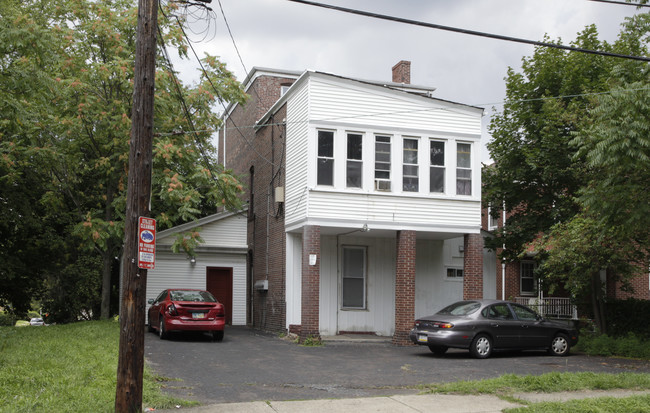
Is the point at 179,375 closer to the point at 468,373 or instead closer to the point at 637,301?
the point at 468,373

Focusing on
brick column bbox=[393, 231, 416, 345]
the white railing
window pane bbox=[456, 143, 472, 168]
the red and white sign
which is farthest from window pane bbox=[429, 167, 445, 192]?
the red and white sign

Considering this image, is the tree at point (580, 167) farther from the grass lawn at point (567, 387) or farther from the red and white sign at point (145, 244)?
the red and white sign at point (145, 244)

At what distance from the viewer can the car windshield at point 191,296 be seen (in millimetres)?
19375

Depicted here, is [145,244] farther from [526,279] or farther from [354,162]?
[526,279]

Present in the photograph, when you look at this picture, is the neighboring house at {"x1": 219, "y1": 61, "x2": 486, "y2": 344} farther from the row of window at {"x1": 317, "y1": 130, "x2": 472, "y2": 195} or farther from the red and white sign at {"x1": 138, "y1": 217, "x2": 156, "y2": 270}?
the red and white sign at {"x1": 138, "y1": 217, "x2": 156, "y2": 270}

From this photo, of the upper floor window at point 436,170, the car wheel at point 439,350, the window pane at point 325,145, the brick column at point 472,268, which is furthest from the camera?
the upper floor window at point 436,170

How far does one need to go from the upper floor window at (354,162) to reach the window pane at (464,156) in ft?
11.3

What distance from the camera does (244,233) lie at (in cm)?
2755

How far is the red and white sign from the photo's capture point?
26.7 feet

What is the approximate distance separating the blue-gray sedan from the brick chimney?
55.4 ft

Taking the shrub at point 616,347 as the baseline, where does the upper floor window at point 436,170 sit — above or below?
above

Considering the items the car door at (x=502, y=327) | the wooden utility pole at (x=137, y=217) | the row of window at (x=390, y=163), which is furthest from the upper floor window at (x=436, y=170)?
the wooden utility pole at (x=137, y=217)

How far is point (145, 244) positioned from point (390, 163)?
529 inches

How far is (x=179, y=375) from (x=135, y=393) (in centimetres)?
415
